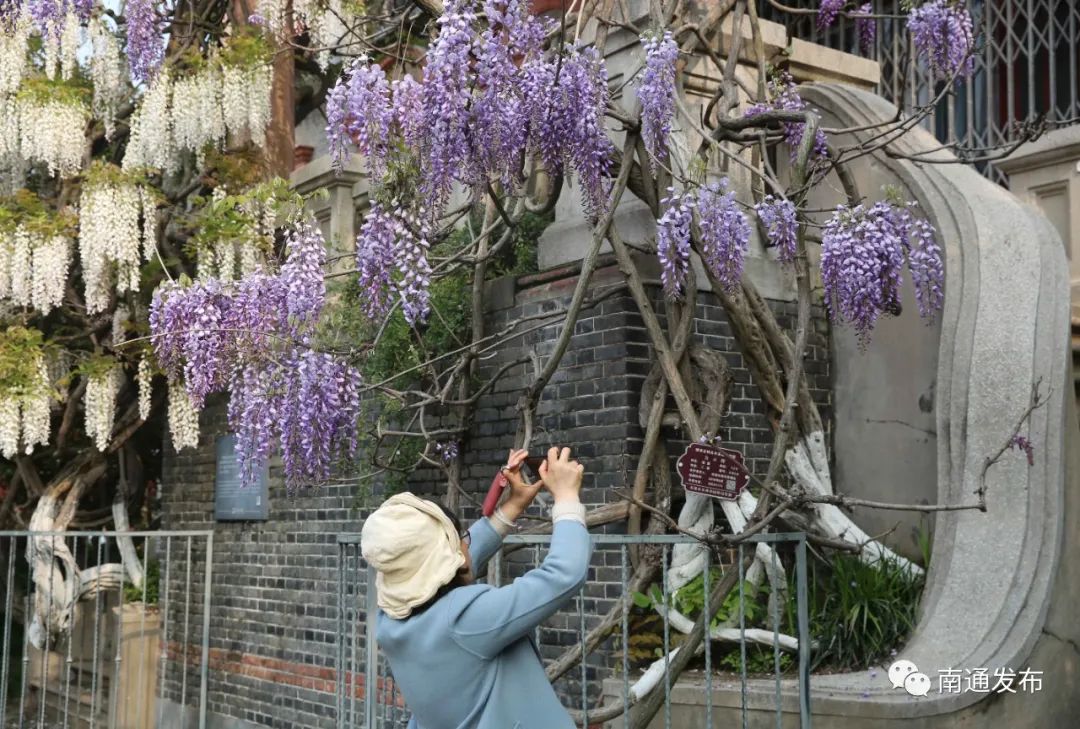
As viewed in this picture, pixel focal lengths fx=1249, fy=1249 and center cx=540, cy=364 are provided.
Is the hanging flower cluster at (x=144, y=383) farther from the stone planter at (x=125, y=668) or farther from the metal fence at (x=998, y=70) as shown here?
the metal fence at (x=998, y=70)

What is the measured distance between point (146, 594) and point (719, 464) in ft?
24.1

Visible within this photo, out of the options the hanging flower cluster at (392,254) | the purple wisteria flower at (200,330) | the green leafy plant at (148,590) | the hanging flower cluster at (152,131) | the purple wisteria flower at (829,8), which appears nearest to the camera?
the hanging flower cluster at (392,254)

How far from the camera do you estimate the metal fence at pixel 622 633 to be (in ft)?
13.2

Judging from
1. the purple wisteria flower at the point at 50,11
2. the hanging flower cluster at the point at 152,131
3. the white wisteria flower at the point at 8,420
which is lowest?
the white wisteria flower at the point at 8,420

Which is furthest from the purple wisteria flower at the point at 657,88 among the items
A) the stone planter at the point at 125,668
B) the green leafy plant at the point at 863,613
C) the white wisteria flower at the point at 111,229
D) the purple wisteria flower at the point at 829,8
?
the stone planter at the point at 125,668

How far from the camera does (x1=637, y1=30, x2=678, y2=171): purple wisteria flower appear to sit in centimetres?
572

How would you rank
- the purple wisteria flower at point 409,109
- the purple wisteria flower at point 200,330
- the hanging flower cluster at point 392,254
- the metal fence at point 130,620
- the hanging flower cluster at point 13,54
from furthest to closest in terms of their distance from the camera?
1. the metal fence at point 130,620
2. the hanging flower cluster at point 13,54
3. the purple wisteria flower at point 200,330
4. the hanging flower cluster at point 392,254
5. the purple wisteria flower at point 409,109

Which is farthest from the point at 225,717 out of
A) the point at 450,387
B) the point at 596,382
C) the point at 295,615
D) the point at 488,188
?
the point at 488,188

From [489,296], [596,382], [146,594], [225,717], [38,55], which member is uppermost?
[38,55]

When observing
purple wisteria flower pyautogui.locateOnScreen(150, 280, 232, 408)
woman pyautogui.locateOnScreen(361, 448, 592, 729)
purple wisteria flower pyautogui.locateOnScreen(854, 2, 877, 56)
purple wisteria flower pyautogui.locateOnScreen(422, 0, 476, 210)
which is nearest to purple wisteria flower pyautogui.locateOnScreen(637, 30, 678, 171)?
purple wisteria flower pyautogui.locateOnScreen(422, 0, 476, 210)

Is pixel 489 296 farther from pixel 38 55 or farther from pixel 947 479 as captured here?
pixel 38 55

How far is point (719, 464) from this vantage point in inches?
177

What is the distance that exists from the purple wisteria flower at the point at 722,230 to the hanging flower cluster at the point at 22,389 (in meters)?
5.25

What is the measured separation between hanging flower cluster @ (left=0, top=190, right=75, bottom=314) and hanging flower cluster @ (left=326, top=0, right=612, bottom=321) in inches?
131
